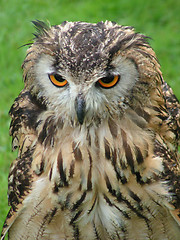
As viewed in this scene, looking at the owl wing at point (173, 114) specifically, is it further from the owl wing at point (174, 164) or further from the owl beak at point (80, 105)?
the owl beak at point (80, 105)

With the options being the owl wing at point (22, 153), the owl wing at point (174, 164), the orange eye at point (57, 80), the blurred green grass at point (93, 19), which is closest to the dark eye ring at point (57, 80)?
the orange eye at point (57, 80)

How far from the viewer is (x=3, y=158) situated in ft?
16.6

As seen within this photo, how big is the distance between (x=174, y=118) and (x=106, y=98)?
3.14 ft

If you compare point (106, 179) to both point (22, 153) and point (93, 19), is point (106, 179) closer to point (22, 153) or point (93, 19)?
point (22, 153)

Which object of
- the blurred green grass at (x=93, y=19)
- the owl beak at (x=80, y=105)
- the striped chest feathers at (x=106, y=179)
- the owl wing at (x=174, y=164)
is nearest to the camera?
the owl beak at (x=80, y=105)

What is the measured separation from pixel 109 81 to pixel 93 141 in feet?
1.53

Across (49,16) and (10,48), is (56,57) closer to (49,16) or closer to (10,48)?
(10,48)

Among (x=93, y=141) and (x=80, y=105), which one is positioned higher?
(x=80, y=105)

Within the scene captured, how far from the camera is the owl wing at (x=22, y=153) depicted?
3.27m

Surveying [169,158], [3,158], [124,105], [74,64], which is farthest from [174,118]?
[3,158]

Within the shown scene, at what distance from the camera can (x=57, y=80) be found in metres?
2.86

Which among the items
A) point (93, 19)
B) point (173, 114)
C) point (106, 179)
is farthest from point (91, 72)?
point (93, 19)

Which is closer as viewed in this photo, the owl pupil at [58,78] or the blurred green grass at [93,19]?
the owl pupil at [58,78]

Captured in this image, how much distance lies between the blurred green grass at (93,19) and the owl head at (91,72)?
10.3ft
